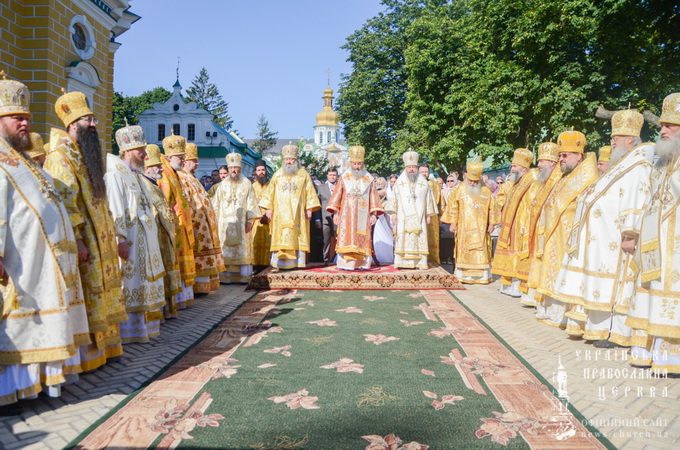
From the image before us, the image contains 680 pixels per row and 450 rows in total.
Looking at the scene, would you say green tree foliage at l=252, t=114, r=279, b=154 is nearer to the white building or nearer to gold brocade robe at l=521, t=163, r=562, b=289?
the white building

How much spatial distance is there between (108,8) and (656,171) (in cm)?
1323

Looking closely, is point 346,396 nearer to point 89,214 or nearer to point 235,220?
point 89,214

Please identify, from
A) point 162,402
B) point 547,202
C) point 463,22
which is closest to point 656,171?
point 547,202

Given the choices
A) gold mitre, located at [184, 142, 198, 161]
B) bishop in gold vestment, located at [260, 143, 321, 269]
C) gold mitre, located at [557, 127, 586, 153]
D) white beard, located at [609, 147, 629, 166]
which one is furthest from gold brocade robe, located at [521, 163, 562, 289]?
gold mitre, located at [184, 142, 198, 161]

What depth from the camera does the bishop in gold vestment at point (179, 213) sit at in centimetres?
716

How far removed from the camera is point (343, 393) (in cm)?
400

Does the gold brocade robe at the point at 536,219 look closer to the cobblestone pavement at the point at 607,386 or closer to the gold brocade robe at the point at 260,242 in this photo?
the cobblestone pavement at the point at 607,386

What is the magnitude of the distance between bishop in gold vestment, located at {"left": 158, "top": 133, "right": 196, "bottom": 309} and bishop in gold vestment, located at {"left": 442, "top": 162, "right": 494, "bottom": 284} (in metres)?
5.20

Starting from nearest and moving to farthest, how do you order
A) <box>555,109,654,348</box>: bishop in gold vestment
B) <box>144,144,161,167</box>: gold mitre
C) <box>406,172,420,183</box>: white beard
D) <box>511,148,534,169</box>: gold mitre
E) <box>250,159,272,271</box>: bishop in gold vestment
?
<box>555,109,654,348</box>: bishop in gold vestment → <box>144,144,161,167</box>: gold mitre → <box>511,148,534,169</box>: gold mitre → <box>406,172,420,183</box>: white beard → <box>250,159,272,271</box>: bishop in gold vestment

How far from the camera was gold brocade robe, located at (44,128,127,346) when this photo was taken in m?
4.29

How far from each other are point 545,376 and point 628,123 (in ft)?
9.97

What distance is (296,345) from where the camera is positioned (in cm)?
539

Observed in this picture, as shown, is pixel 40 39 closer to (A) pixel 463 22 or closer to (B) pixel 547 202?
(B) pixel 547 202

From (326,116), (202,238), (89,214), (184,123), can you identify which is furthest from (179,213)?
(326,116)
